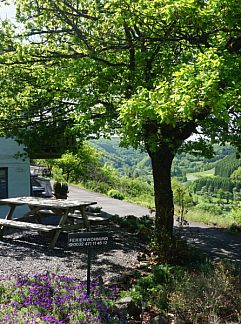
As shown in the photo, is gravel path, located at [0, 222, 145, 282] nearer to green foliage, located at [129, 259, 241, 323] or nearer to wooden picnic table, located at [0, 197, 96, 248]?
wooden picnic table, located at [0, 197, 96, 248]

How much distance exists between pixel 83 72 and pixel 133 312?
5.26m

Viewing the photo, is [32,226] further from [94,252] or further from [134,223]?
[134,223]

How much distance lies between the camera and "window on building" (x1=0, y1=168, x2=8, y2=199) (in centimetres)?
1581

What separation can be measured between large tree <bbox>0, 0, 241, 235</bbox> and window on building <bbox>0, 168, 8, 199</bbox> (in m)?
4.21

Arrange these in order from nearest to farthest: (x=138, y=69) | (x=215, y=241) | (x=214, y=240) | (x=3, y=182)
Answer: (x=138, y=69)
(x=215, y=241)
(x=214, y=240)
(x=3, y=182)

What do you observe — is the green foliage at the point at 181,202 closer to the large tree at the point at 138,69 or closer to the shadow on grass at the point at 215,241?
the shadow on grass at the point at 215,241

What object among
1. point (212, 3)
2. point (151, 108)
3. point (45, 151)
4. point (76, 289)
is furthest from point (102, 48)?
point (45, 151)

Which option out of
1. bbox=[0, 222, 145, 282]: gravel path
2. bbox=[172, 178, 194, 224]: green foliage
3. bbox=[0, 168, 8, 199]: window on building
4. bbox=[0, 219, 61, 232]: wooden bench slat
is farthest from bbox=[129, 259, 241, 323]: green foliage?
bbox=[0, 168, 8, 199]: window on building

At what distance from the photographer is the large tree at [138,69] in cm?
567

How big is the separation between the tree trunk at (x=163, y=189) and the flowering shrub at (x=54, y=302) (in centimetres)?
300

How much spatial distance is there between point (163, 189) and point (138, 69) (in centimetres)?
286

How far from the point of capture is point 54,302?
5875mm

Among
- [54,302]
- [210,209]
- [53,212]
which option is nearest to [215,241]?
[53,212]

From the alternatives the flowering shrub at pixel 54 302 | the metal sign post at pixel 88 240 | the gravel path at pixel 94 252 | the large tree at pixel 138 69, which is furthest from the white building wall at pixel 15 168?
the metal sign post at pixel 88 240
